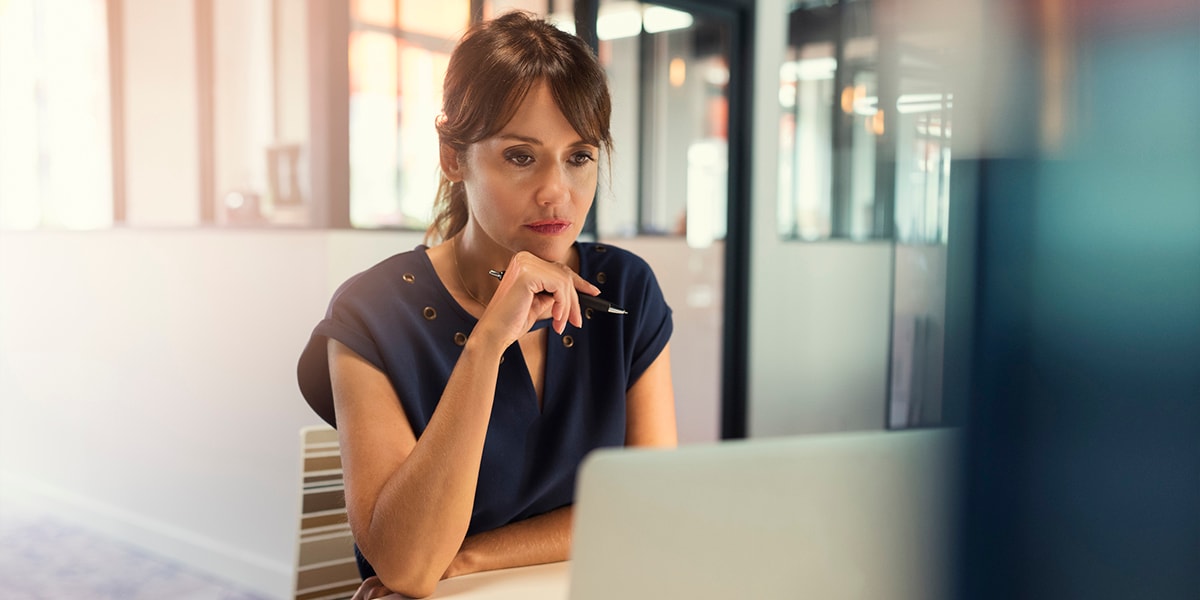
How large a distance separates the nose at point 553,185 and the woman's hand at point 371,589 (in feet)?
1.24

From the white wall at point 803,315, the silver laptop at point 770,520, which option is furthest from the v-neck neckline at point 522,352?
the white wall at point 803,315

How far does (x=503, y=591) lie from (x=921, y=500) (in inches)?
15.3

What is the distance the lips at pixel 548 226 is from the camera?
Answer: 81 cm

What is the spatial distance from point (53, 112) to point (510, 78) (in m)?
0.69

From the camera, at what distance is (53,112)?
112 cm

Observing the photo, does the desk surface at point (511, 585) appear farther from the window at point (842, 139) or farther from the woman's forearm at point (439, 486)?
the window at point (842, 139)

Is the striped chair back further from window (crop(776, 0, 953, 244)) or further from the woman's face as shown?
window (crop(776, 0, 953, 244))

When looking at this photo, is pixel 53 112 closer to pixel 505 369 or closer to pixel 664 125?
pixel 505 369

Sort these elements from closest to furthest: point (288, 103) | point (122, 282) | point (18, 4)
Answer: point (18, 4), point (122, 282), point (288, 103)

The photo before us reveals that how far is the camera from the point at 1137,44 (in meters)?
0.49

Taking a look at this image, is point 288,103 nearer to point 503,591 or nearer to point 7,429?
point 7,429

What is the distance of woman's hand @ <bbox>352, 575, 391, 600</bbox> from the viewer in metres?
0.82

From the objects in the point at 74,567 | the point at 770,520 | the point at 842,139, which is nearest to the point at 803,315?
the point at 842,139

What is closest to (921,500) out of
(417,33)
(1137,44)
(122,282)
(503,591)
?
(1137,44)
